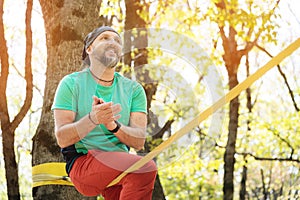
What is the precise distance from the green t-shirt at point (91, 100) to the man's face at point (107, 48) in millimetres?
121

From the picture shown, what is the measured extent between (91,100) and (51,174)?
941mm

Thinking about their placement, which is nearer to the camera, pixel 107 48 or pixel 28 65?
pixel 107 48

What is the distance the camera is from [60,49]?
427 centimetres

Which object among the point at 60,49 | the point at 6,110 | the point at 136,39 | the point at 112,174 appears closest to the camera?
the point at 112,174

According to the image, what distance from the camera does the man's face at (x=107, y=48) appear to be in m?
2.69

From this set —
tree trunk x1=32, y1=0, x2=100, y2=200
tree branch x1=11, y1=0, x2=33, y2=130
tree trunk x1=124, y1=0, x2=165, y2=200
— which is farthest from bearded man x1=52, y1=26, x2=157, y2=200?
tree trunk x1=124, y1=0, x2=165, y2=200

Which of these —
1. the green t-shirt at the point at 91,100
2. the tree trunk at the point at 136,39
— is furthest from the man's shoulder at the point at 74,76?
the tree trunk at the point at 136,39

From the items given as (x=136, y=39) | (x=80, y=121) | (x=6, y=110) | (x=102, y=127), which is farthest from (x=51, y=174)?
(x=136, y=39)

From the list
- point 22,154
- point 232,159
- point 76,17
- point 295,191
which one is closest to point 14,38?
point 22,154

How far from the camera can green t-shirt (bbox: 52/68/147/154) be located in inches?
105

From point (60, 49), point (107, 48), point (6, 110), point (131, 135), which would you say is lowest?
point (131, 135)

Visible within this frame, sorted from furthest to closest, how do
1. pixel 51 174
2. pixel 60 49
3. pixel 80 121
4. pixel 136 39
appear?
pixel 136 39
pixel 60 49
pixel 51 174
pixel 80 121

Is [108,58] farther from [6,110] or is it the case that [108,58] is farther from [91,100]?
[6,110]

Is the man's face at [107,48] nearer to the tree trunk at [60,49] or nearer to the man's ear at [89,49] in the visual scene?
the man's ear at [89,49]
